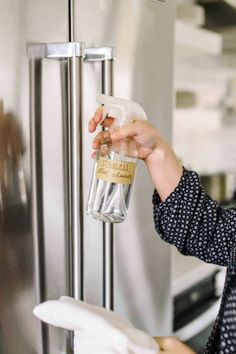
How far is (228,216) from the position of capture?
100cm

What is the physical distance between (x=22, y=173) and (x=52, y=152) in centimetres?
8

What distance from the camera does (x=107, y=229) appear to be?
1.09 meters

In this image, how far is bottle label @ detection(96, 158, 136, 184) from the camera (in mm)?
832

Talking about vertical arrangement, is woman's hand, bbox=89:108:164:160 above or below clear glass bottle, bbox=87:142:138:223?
above

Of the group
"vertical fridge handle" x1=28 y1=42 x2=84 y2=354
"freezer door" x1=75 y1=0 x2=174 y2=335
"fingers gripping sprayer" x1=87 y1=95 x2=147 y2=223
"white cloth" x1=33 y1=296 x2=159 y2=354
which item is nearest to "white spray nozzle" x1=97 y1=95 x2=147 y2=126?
"fingers gripping sprayer" x1=87 y1=95 x2=147 y2=223

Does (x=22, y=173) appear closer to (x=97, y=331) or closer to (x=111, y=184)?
(x=111, y=184)

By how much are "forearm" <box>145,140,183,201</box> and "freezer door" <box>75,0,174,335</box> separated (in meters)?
0.17

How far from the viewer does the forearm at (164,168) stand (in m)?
0.96

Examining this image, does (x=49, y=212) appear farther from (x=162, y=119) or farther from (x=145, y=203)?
(x=162, y=119)

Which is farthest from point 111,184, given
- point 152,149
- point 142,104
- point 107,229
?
point 142,104

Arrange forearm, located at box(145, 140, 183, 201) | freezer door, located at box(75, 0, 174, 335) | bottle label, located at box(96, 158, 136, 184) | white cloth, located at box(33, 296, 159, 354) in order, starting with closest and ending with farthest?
1. white cloth, located at box(33, 296, 159, 354)
2. bottle label, located at box(96, 158, 136, 184)
3. forearm, located at box(145, 140, 183, 201)
4. freezer door, located at box(75, 0, 174, 335)

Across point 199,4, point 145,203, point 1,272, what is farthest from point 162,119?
point 199,4

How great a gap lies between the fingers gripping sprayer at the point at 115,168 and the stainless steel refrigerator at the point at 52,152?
0.07 m

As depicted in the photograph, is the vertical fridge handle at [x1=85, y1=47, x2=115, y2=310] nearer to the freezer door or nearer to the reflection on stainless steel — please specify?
the freezer door
